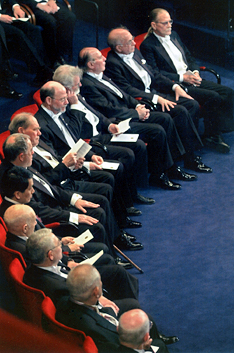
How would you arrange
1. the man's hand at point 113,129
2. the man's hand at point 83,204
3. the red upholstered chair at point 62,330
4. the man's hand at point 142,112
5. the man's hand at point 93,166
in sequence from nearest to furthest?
the red upholstered chair at point 62,330 → the man's hand at point 83,204 → the man's hand at point 93,166 → the man's hand at point 113,129 → the man's hand at point 142,112

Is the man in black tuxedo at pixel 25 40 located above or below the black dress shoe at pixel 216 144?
above

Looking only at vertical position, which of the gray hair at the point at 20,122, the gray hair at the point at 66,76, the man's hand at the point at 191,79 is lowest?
A: the man's hand at the point at 191,79

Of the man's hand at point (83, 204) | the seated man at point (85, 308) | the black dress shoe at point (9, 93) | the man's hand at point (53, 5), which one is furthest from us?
the man's hand at point (53, 5)

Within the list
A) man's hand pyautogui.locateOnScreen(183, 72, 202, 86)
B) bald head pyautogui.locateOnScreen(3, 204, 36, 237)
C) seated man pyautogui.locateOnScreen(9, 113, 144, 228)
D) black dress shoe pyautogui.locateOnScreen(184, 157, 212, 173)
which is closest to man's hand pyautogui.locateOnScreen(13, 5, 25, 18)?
man's hand pyautogui.locateOnScreen(183, 72, 202, 86)

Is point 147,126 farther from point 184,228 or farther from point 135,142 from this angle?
point 184,228

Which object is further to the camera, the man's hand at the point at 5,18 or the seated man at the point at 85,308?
the man's hand at the point at 5,18

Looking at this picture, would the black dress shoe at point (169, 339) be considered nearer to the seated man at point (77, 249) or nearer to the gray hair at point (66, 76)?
the seated man at point (77, 249)

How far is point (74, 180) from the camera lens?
164 inches

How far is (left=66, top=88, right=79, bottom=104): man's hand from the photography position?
431cm

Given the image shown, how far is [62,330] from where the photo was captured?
2.43 m

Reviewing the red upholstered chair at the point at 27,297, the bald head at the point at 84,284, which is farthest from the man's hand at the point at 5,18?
the bald head at the point at 84,284

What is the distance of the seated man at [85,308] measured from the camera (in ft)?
8.35

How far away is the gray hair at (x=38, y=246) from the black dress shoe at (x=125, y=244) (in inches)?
52.2

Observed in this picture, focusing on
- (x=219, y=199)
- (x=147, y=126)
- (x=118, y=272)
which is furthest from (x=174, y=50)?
(x=118, y=272)
